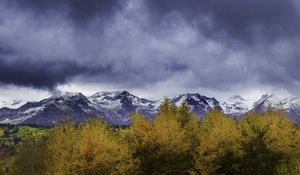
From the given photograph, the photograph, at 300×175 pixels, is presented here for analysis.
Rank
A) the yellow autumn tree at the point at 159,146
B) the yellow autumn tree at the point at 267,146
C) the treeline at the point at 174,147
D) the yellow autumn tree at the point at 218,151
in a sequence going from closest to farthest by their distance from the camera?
the treeline at the point at 174,147
the yellow autumn tree at the point at 159,146
the yellow autumn tree at the point at 218,151
the yellow autumn tree at the point at 267,146

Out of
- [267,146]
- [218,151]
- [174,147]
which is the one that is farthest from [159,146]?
[267,146]

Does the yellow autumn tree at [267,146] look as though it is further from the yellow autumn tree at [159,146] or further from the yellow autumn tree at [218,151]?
the yellow autumn tree at [159,146]

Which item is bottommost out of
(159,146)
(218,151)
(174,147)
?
(218,151)

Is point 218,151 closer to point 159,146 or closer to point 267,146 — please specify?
point 267,146

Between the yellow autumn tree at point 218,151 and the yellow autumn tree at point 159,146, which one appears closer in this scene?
the yellow autumn tree at point 159,146

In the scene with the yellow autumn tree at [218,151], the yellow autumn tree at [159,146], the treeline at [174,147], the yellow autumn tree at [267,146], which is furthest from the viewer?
the yellow autumn tree at [267,146]

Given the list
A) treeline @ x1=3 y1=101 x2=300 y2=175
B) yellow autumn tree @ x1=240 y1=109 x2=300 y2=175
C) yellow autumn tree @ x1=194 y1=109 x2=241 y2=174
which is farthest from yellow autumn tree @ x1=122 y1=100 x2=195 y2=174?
yellow autumn tree @ x1=240 y1=109 x2=300 y2=175

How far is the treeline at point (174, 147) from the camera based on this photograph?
6375 cm

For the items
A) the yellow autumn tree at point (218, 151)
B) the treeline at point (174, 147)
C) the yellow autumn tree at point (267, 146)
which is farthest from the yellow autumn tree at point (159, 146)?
the yellow autumn tree at point (267, 146)

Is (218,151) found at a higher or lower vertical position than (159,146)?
lower

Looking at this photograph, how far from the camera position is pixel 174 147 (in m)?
69.6

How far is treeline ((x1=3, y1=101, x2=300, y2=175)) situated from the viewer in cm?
6375

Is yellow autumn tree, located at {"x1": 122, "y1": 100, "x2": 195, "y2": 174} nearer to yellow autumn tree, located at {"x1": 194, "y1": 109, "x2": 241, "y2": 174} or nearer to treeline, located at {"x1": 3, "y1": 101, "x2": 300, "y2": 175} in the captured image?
treeline, located at {"x1": 3, "y1": 101, "x2": 300, "y2": 175}

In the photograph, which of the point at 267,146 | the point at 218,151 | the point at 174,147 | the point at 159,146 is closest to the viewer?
the point at 159,146
